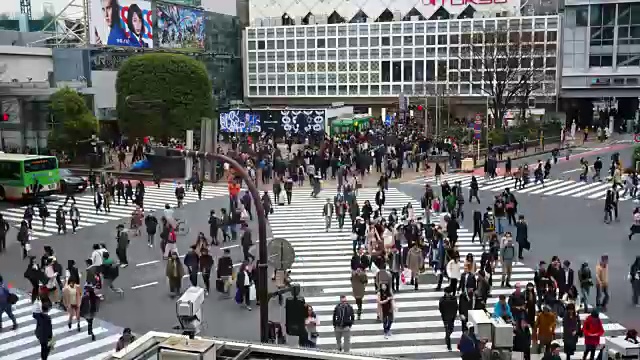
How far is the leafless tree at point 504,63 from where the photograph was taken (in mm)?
54500

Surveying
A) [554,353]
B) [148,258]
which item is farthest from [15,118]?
[554,353]

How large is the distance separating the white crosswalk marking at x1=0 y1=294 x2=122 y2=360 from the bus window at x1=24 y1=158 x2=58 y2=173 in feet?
55.9

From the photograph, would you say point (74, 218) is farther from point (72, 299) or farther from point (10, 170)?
point (72, 299)

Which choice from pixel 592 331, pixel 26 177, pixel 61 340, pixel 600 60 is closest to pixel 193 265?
pixel 61 340

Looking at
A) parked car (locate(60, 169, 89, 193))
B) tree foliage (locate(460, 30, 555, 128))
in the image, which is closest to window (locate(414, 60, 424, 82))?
tree foliage (locate(460, 30, 555, 128))

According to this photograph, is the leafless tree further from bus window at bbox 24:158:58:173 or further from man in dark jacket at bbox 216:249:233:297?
man in dark jacket at bbox 216:249:233:297

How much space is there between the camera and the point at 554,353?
11.6 m

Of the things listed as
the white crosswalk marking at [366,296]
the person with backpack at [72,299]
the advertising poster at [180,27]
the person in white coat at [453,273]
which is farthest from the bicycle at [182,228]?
the advertising poster at [180,27]

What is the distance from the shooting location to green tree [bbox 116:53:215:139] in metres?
47.8

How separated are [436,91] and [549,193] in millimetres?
30905

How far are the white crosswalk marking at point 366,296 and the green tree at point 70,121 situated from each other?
21192mm

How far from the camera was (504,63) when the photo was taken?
2201 inches

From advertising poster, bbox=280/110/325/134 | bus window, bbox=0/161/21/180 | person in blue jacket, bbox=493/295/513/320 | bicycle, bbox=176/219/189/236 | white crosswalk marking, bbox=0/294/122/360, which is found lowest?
Result: white crosswalk marking, bbox=0/294/122/360

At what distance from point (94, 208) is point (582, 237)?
66.8 ft
